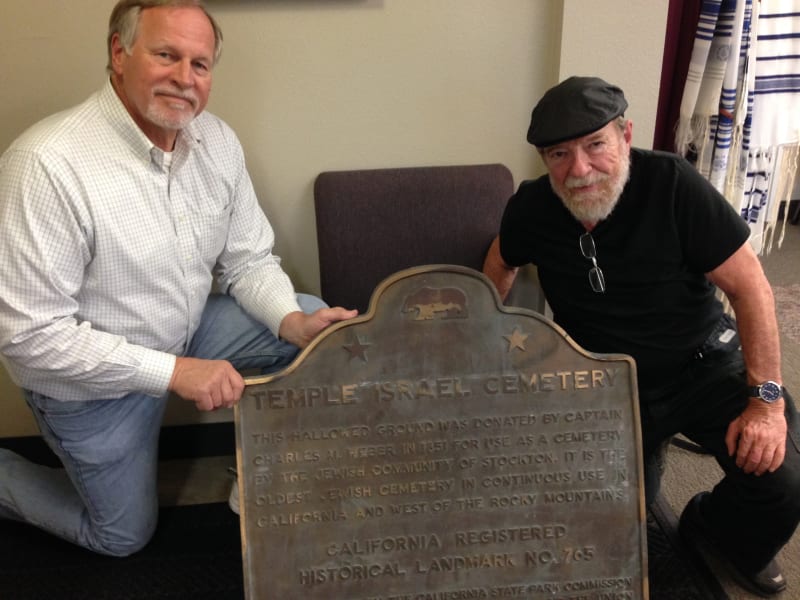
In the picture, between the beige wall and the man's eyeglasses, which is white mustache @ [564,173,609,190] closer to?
the man's eyeglasses

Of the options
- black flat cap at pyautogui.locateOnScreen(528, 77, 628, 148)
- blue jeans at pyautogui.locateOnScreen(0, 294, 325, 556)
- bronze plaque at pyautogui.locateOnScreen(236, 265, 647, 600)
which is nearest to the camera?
bronze plaque at pyautogui.locateOnScreen(236, 265, 647, 600)

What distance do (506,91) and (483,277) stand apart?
0.76m

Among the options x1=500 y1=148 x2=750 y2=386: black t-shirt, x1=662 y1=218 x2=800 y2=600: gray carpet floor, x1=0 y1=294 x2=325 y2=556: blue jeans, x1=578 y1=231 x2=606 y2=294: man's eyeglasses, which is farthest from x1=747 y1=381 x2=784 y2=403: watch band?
x1=0 y1=294 x2=325 y2=556: blue jeans

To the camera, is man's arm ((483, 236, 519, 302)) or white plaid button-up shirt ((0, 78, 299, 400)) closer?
white plaid button-up shirt ((0, 78, 299, 400))

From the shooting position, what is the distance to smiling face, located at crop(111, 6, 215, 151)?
1.24 m

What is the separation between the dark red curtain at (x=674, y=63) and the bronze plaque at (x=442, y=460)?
0.87m

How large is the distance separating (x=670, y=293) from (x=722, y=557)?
0.67 meters

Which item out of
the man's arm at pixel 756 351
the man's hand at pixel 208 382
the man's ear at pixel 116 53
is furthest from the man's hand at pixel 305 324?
the man's arm at pixel 756 351

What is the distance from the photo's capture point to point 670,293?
1378 mm

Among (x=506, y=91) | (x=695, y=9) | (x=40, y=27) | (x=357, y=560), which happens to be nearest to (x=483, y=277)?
(x=357, y=560)

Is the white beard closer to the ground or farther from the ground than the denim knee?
farther from the ground

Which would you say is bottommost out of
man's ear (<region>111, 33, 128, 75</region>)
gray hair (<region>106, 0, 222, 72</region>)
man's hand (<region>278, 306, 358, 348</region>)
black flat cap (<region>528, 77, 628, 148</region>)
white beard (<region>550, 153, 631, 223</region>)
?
man's hand (<region>278, 306, 358, 348</region>)

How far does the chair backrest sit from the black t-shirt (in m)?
→ 0.17

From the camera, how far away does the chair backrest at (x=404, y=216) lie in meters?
1.65
